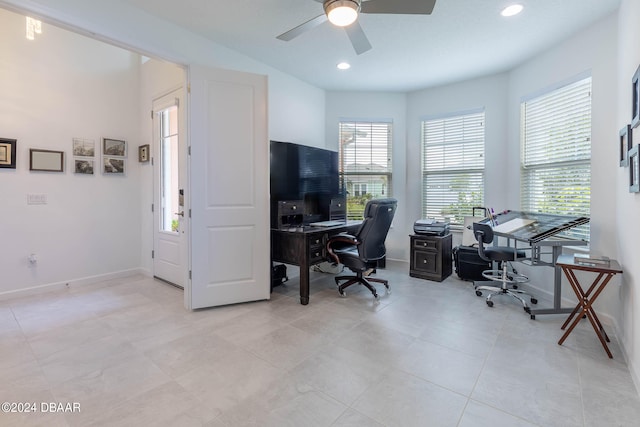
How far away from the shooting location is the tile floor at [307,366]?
1642 mm

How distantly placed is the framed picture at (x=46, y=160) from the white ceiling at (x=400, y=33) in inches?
85.8

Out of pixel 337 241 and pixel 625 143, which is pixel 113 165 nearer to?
pixel 337 241

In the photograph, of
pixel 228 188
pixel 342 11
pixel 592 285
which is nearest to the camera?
pixel 342 11

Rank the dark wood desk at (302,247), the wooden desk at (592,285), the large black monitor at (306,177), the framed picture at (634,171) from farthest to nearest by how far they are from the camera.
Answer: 1. the large black monitor at (306,177)
2. the dark wood desk at (302,247)
3. the wooden desk at (592,285)
4. the framed picture at (634,171)

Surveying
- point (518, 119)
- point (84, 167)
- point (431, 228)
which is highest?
point (518, 119)

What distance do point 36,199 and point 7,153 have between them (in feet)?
1.83

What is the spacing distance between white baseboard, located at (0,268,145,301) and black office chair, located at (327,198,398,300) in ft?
9.13

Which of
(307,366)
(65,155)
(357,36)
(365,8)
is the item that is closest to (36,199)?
(65,155)

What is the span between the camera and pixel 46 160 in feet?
11.8

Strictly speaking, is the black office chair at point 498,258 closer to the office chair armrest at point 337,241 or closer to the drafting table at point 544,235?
the drafting table at point 544,235

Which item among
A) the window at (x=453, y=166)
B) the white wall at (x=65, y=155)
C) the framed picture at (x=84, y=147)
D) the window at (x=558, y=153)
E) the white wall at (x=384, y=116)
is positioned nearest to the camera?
the window at (x=558, y=153)

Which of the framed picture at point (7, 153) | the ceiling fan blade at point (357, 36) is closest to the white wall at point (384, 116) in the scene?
the ceiling fan blade at point (357, 36)

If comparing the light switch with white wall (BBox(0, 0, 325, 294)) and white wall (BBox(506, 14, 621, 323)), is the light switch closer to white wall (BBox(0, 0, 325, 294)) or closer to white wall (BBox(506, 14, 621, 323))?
white wall (BBox(0, 0, 325, 294))

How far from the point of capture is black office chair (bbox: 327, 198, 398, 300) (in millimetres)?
3285
